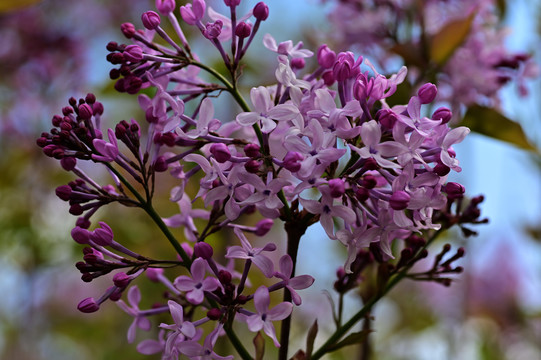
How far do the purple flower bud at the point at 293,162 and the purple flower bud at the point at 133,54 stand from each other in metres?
0.20

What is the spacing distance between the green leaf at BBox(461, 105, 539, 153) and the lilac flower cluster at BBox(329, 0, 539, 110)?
14cm

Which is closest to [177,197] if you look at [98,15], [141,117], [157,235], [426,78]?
[426,78]

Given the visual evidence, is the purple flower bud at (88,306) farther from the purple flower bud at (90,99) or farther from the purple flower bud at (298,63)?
the purple flower bud at (298,63)

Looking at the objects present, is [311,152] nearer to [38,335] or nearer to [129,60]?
[129,60]

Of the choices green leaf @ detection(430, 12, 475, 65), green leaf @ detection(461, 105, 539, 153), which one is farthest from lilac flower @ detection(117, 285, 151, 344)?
green leaf @ detection(430, 12, 475, 65)

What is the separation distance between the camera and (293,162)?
1.78ft

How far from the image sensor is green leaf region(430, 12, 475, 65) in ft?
3.44

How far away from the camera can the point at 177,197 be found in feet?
2.11

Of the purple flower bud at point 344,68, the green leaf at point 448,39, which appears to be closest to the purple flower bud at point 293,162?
the purple flower bud at point 344,68

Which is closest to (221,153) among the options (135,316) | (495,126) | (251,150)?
(251,150)

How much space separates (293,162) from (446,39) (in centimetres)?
66

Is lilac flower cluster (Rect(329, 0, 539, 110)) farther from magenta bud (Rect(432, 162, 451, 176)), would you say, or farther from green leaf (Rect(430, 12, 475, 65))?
magenta bud (Rect(432, 162, 451, 176))

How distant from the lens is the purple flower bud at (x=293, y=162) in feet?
1.77

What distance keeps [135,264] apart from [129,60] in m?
0.21
